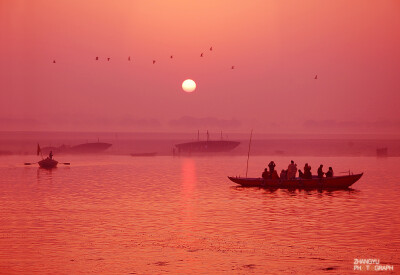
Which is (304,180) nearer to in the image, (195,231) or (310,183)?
(310,183)

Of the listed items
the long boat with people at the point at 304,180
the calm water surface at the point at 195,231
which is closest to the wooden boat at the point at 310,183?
the long boat with people at the point at 304,180

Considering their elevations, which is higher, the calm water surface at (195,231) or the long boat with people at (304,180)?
the long boat with people at (304,180)

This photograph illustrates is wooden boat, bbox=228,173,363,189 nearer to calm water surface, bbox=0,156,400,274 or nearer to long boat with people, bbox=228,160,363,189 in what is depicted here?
long boat with people, bbox=228,160,363,189

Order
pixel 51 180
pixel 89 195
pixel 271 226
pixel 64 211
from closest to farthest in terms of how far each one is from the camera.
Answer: pixel 271 226
pixel 64 211
pixel 89 195
pixel 51 180

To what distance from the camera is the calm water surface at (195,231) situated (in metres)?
28.2

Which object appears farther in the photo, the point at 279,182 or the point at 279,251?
the point at 279,182

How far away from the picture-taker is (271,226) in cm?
3897

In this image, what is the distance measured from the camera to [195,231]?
37094 millimetres

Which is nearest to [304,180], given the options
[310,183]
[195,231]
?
[310,183]

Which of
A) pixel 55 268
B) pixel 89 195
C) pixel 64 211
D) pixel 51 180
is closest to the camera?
pixel 55 268

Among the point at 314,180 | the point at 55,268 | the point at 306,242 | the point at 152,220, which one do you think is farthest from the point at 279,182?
the point at 55,268

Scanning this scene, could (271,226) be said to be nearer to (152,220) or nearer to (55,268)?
(152,220)

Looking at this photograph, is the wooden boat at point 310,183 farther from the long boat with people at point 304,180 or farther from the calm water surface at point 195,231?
the calm water surface at point 195,231

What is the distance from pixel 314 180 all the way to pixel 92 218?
2483 centimetres
